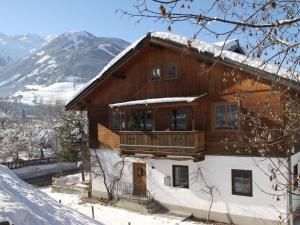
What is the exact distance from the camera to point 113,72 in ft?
73.5

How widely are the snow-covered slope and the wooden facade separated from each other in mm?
9842

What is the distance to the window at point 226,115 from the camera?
59.4 ft

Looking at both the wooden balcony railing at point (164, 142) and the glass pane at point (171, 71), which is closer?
the wooden balcony railing at point (164, 142)

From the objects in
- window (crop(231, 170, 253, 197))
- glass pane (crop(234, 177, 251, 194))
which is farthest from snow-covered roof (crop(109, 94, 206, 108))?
glass pane (crop(234, 177, 251, 194))

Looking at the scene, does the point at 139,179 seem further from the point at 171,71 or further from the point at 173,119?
the point at 171,71

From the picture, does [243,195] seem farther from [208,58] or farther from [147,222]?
[208,58]

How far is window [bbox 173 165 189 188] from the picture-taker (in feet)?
65.6

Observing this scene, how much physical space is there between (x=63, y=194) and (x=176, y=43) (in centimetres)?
1371

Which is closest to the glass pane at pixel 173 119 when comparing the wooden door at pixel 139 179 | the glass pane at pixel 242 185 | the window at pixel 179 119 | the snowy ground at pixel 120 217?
the window at pixel 179 119

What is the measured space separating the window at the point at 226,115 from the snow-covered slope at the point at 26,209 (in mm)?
11363

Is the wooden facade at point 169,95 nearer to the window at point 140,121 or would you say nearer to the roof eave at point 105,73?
the roof eave at point 105,73

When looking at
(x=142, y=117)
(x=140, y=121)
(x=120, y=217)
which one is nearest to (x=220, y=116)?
(x=142, y=117)

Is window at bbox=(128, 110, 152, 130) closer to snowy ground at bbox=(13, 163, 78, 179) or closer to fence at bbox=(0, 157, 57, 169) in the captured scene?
snowy ground at bbox=(13, 163, 78, 179)

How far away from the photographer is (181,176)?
797 inches
